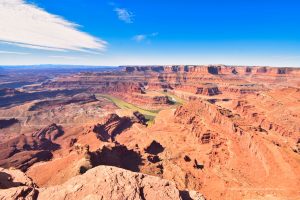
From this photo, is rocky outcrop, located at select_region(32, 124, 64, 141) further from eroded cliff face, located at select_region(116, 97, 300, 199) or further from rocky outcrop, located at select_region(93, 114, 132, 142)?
eroded cliff face, located at select_region(116, 97, 300, 199)

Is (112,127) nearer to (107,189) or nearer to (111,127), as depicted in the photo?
(111,127)

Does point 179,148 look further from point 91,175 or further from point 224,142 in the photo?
point 91,175

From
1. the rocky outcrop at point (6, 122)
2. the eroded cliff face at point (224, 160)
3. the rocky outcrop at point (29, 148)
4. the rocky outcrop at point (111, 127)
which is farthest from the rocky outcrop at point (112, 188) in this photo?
the rocky outcrop at point (6, 122)

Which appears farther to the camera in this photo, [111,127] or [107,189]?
[111,127]

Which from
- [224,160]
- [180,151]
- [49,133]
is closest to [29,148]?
[49,133]

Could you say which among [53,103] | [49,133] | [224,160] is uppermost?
[224,160]

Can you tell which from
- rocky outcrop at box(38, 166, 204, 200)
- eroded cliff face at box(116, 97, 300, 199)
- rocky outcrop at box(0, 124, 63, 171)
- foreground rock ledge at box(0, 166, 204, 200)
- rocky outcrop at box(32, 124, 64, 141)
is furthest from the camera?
rocky outcrop at box(32, 124, 64, 141)

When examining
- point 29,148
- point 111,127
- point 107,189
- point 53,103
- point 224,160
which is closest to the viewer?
point 107,189

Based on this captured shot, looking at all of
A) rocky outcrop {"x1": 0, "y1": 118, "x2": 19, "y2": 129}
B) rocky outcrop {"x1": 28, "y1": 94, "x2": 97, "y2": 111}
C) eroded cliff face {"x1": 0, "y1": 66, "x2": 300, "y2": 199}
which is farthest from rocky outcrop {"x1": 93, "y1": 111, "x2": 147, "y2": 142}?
rocky outcrop {"x1": 28, "y1": 94, "x2": 97, "y2": 111}
